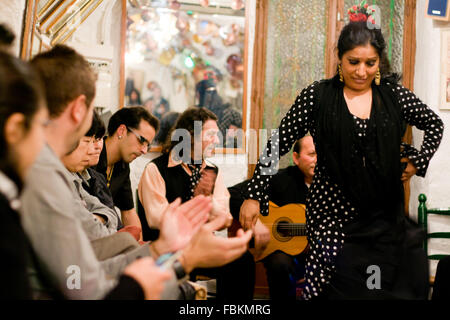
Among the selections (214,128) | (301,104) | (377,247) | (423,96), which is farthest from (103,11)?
(377,247)

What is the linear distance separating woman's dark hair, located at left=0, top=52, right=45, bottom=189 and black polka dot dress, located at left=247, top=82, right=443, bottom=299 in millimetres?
1023

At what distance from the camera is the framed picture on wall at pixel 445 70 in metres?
3.11

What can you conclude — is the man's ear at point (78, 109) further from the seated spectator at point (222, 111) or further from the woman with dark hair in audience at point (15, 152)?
the seated spectator at point (222, 111)

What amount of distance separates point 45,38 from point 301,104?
1245 millimetres

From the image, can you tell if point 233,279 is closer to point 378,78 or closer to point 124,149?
point 124,149

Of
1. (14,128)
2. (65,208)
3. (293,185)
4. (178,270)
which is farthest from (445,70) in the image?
(14,128)

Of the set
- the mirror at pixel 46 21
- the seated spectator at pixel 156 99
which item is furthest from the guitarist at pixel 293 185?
the mirror at pixel 46 21

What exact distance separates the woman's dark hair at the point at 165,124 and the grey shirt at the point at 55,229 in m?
2.46

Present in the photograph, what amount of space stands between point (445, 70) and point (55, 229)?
3.15 m

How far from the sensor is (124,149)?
2.72 m

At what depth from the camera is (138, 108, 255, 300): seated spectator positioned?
2445mm
